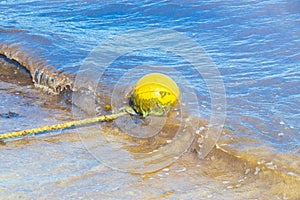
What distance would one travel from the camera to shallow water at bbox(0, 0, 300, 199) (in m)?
3.48

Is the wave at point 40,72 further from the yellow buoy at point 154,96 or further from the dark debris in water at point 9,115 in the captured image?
the yellow buoy at point 154,96

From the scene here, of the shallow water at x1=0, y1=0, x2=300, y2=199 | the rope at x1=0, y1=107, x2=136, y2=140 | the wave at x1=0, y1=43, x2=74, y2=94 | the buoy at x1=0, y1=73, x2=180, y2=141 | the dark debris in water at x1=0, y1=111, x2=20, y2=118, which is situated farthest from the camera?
the wave at x1=0, y1=43, x2=74, y2=94

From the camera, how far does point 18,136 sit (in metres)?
4.21

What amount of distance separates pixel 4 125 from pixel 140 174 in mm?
1503

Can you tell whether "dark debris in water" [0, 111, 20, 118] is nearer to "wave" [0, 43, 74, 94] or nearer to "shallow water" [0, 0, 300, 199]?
"shallow water" [0, 0, 300, 199]

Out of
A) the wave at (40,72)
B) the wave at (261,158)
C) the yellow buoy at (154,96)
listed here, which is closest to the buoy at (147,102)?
the yellow buoy at (154,96)

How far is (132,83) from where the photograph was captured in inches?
203

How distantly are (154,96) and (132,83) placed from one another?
0.93 meters

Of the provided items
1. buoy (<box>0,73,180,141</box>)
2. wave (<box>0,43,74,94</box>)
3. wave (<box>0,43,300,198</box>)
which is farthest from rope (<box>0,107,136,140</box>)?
wave (<box>0,43,74,94</box>)

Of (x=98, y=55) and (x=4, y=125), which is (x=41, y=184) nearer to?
(x=4, y=125)

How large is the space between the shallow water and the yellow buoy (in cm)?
17

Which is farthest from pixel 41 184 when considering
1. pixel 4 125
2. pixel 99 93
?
pixel 99 93

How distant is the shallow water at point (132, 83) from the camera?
3.48 metres

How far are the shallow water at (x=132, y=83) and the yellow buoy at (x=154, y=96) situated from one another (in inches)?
6.7
